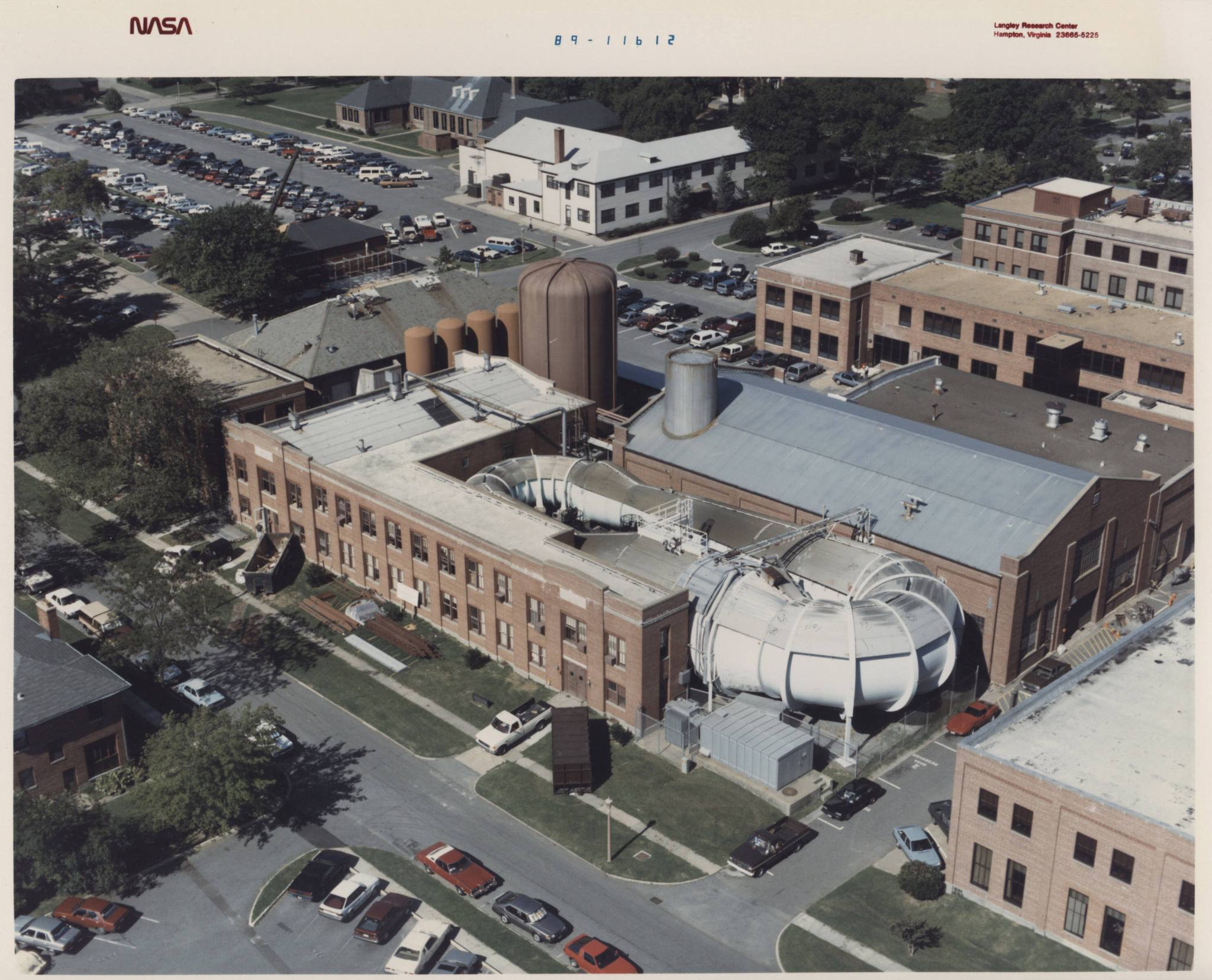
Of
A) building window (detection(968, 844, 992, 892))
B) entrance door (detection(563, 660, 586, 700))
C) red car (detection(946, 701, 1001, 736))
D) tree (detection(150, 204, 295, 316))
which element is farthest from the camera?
tree (detection(150, 204, 295, 316))

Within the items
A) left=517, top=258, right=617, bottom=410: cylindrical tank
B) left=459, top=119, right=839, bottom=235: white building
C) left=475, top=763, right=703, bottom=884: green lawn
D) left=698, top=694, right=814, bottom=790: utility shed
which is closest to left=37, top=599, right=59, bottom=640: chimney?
Answer: left=475, top=763, right=703, bottom=884: green lawn

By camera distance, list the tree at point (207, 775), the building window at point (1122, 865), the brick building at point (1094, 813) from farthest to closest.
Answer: the tree at point (207, 775)
the building window at point (1122, 865)
the brick building at point (1094, 813)

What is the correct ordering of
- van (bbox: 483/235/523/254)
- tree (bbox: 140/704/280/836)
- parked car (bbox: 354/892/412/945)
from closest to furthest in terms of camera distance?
parked car (bbox: 354/892/412/945) → tree (bbox: 140/704/280/836) → van (bbox: 483/235/523/254)

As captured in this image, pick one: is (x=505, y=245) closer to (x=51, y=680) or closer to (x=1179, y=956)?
(x=51, y=680)

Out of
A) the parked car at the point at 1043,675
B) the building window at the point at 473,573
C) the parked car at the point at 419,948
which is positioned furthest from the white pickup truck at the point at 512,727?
the parked car at the point at 1043,675

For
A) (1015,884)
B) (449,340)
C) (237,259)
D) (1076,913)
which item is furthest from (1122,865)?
(237,259)

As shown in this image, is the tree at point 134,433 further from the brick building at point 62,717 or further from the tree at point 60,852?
the tree at point 60,852

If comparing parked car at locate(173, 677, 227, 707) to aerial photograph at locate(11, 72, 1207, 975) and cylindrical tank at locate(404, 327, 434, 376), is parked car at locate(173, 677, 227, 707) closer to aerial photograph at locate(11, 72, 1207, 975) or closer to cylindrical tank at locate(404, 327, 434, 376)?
aerial photograph at locate(11, 72, 1207, 975)
